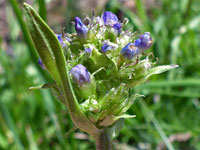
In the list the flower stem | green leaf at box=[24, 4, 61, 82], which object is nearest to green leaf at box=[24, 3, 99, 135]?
green leaf at box=[24, 4, 61, 82]

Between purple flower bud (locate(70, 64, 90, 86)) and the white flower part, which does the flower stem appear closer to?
purple flower bud (locate(70, 64, 90, 86))

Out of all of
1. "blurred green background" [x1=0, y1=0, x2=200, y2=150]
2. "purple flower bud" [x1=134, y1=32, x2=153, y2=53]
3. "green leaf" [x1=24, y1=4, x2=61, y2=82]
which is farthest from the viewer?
"blurred green background" [x1=0, y1=0, x2=200, y2=150]

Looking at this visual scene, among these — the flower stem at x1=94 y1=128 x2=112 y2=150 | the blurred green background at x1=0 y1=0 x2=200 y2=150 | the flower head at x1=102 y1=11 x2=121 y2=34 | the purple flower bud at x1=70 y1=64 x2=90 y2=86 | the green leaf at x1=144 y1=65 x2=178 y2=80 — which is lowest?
the blurred green background at x1=0 y1=0 x2=200 y2=150

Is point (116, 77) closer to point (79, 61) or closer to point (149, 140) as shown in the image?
point (79, 61)

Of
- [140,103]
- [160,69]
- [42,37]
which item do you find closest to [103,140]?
[160,69]

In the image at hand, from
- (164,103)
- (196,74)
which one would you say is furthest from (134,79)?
(196,74)

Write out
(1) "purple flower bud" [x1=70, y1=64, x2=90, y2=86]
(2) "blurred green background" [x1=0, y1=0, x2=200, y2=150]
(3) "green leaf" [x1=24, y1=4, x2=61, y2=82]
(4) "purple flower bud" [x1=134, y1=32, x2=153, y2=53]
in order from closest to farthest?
(3) "green leaf" [x1=24, y1=4, x2=61, y2=82] → (1) "purple flower bud" [x1=70, y1=64, x2=90, y2=86] → (4) "purple flower bud" [x1=134, y1=32, x2=153, y2=53] → (2) "blurred green background" [x1=0, y1=0, x2=200, y2=150]

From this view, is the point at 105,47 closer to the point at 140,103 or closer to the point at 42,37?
the point at 42,37
